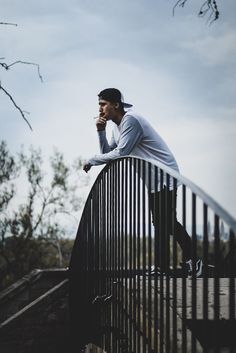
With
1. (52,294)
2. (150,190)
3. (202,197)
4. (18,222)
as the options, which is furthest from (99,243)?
(18,222)

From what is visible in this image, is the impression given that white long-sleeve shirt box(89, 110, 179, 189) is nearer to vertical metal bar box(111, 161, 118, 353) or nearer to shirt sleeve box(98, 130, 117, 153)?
vertical metal bar box(111, 161, 118, 353)

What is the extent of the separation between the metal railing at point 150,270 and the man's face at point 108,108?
1.75 feet

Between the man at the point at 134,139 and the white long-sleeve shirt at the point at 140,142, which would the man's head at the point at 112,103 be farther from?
the white long-sleeve shirt at the point at 140,142

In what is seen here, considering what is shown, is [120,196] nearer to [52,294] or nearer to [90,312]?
[90,312]

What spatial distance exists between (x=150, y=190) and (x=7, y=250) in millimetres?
22463

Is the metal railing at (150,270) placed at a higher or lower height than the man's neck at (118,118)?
lower

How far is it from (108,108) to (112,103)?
0.20 ft

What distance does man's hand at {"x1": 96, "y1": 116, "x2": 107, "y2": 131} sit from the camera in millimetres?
4347

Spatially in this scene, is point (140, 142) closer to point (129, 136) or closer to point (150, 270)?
point (129, 136)

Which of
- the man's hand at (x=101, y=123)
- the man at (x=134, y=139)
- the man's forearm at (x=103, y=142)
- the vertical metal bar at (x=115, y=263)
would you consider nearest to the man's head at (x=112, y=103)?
the man at (x=134, y=139)

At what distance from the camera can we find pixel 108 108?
418 centimetres

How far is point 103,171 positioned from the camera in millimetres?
4133

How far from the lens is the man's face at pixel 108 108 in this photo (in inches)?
164

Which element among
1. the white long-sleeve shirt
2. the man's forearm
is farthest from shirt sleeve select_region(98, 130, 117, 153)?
the white long-sleeve shirt
